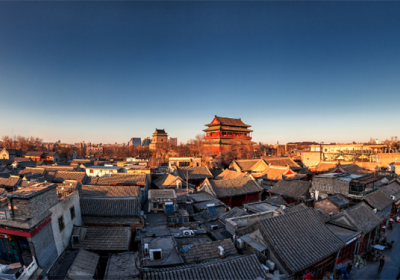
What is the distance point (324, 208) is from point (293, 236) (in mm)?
9455

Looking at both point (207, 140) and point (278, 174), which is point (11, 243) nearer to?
point (278, 174)

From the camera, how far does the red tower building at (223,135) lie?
5844 cm

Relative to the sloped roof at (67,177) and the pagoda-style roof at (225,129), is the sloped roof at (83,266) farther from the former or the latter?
the pagoda-style roof at (225,129)

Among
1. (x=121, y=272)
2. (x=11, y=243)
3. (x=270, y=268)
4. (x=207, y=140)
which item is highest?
(x=207, y=140)

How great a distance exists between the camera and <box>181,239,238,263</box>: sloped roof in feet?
33.4

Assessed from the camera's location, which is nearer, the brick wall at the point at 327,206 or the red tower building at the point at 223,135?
the brick wall at the point at 327,206

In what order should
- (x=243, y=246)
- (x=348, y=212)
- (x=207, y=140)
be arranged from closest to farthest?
(x=243, y=246), (x=348, y=212), (x=207, y=140)

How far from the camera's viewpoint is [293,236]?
10.2m

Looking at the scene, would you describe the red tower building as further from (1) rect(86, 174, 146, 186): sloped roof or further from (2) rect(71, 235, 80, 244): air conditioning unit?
(2) rect(71, 235, 80, 244): air conditioning unit

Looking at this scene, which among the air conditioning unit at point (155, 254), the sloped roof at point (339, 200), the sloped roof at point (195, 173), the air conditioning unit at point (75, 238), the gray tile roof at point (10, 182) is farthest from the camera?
the sloped roof at point (195, 173)

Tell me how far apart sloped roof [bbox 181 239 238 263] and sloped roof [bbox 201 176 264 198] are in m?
12.2

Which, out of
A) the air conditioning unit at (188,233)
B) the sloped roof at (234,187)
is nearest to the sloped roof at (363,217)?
the air conditioning unit at (188,233)

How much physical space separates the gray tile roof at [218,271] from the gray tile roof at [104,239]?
16.6ft

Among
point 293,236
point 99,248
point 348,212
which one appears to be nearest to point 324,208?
point 348,212
